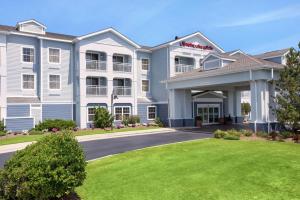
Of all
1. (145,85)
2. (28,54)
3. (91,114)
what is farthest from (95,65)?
(145,85)

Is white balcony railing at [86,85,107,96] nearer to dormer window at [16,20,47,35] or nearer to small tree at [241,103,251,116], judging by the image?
dormer window at [16,20,47,35]

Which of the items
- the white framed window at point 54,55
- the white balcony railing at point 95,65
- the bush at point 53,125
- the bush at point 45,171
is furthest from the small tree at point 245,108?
the bush at point 45,171

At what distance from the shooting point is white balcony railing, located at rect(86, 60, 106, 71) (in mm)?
30439

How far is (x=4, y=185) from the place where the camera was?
727cm

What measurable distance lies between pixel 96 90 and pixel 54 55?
569 centimetres

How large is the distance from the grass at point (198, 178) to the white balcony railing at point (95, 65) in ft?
66.4

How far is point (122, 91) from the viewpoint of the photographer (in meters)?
32.7

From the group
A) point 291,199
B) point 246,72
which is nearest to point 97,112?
point 246,72

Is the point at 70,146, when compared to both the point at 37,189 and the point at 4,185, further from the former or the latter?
the point at 4,185

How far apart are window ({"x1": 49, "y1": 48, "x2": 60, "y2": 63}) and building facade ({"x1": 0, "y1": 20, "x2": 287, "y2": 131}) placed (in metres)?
0.10

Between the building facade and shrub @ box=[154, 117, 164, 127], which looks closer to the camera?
the building facade

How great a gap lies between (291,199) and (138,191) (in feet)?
12.7

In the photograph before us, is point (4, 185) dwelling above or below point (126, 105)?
below

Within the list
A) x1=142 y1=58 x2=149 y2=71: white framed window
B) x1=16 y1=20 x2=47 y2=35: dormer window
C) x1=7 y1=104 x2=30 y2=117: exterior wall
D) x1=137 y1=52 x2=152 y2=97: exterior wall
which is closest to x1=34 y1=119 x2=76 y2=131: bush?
x1=7 y1=104 x2=30 y2=117: exterior wall
